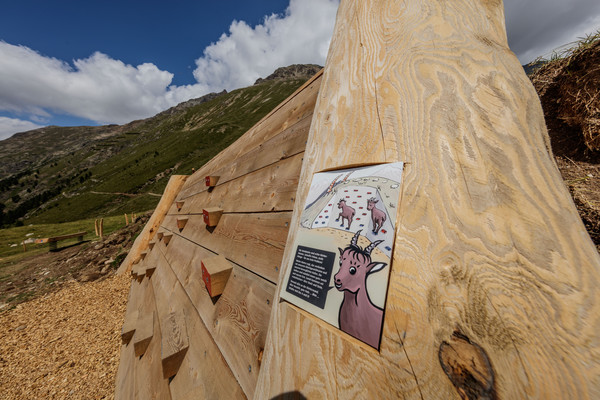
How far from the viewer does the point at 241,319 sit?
1415 millimetres

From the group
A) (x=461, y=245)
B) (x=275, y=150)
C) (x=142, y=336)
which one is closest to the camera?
(x=461, y=245)

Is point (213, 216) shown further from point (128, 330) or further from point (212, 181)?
point (128, 330)

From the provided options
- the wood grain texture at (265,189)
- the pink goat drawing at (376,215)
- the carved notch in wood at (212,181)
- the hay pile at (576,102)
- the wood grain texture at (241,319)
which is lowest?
the wood grain texture at (241,319)

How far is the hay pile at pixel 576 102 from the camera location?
2109 mm

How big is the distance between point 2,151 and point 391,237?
25758 centimetres

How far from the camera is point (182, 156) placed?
6769cm

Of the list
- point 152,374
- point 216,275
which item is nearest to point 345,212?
point 216,275

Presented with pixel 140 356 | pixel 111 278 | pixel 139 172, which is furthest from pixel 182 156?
pixel 140 356

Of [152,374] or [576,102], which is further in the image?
[576,102]

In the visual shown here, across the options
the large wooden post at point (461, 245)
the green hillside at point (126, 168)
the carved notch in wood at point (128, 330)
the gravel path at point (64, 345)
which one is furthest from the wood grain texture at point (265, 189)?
the green hillside at point (126, 168)

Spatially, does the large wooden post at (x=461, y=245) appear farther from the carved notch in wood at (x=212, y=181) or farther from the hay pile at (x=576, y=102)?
the carved notch in wood at (x=212, y=181)

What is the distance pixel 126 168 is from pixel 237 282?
310 feet

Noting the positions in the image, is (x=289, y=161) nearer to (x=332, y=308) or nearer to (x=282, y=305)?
(x=282, y=305)

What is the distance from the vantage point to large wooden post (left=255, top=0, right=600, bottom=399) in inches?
19.9
